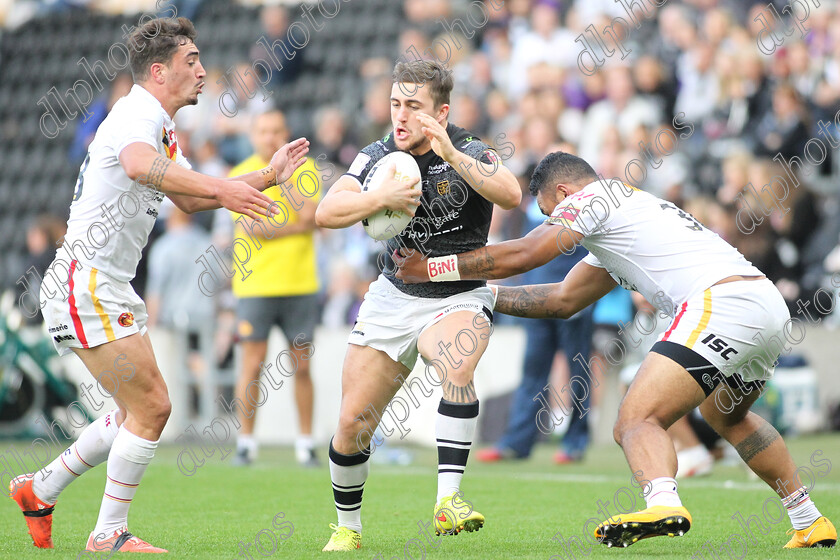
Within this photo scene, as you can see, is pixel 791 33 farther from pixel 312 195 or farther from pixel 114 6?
pixel 114 6

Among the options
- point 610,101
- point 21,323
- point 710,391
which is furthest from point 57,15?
point 710,391

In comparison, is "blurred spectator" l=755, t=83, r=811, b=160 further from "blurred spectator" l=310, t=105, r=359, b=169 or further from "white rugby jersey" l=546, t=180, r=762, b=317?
"white rugby jersey" l=546, t=180, r=762, b=317

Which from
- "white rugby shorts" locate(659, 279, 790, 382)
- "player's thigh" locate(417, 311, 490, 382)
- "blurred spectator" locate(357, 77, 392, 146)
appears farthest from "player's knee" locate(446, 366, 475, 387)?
"blurred spectator" locate(357, 77, 392, 146)

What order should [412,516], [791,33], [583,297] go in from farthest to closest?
1. [791,33]
2. [412,516]
3. [583,297]

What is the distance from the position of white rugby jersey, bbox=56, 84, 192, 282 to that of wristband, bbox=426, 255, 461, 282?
1398mm

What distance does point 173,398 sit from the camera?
11.6 metres

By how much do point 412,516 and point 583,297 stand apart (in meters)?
1.79

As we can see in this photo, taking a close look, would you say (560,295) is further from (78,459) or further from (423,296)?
(78,459)

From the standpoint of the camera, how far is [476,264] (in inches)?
213

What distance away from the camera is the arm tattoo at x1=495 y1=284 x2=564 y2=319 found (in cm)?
583

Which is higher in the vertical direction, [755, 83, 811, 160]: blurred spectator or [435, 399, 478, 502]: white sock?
[755, 83, 811, 160]: blurred spectator

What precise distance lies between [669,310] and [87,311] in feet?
Answer: 9.36

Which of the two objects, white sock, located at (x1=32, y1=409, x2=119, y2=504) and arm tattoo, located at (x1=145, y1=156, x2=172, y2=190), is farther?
white sock, located at (x1=32, y1=409, x2=119, y2=504)

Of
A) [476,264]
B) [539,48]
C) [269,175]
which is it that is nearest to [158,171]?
[269,175]
